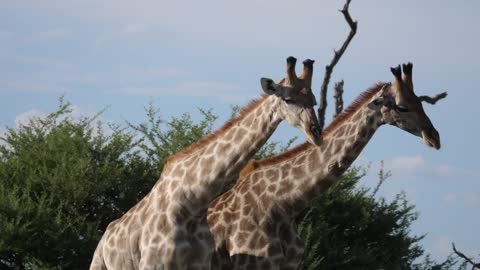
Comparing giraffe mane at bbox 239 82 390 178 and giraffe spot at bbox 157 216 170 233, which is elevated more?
giraffe mane at bbox 239 82 390 178

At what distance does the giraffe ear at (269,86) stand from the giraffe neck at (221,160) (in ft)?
0.29

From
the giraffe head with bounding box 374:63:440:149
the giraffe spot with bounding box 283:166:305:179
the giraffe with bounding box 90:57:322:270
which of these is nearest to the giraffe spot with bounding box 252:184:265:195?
the giraffe spot with bounding box 283:166:305:179

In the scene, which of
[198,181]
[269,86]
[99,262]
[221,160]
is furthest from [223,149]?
[99,262]

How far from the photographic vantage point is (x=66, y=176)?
1583cm

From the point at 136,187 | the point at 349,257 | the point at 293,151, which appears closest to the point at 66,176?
the point at 136,187

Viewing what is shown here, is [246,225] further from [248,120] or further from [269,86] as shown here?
[269,86]

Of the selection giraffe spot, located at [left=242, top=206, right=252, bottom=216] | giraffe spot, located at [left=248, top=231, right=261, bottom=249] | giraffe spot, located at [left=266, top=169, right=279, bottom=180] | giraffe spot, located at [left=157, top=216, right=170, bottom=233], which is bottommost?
giraffe spot, located at [left=248, top=231, right=261, bottom=249]

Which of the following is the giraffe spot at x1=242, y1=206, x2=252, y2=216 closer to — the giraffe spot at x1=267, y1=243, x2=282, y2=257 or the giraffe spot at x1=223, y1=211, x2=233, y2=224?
the giraffe spot at x1=223, y1=211, x2=233, y2=224

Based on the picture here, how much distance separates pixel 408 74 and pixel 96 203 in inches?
262

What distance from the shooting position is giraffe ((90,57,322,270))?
958 centimetres

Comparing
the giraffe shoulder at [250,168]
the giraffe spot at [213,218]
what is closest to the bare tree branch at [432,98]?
the giraffe shoulder at [250,168]

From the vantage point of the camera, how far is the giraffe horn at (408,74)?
1109 centimetres

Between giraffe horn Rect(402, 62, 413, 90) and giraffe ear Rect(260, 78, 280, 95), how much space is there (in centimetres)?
196

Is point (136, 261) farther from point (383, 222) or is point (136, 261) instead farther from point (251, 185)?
point (383, 222)
